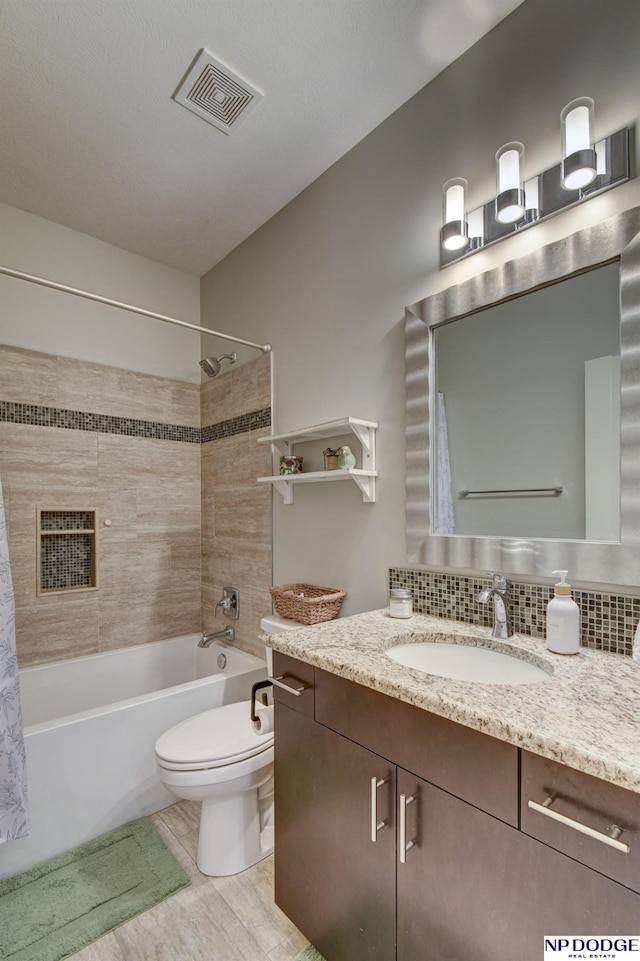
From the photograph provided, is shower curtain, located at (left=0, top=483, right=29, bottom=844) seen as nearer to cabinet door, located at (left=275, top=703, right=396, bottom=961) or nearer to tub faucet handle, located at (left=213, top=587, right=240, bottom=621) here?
cabinet door, located at (left=275, top=703, right=396, bottom=961)

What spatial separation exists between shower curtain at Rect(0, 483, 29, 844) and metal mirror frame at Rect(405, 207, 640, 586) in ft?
4.40

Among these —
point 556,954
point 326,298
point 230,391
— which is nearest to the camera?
point 556,954

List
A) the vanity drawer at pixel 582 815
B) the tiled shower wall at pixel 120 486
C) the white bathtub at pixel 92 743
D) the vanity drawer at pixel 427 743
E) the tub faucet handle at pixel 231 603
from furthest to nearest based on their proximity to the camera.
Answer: the tub faucet handle at pixel 231 603, the tiled shower wall at pixel 120 486, the white bathtub at pixel 92 743, the vanity drawer at pixel 427 743, the vanity drawer at pixel 582 815

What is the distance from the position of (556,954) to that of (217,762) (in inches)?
41.0

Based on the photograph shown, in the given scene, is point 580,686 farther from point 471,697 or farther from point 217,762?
point 217,762

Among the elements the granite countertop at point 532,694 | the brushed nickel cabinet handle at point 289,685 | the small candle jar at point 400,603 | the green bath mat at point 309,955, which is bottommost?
the green bath mat at point 309,955

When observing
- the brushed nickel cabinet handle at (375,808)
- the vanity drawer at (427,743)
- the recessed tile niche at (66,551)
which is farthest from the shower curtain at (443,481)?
the recessed tile niche at (66,551)

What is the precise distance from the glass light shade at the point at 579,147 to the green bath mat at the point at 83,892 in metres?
2.39

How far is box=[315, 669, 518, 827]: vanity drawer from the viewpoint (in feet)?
2.54

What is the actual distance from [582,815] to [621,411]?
883 millimetres

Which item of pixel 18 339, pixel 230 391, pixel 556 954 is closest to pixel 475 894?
pixel 556 954

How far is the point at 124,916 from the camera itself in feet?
4.52

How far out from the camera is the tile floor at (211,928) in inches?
49.6

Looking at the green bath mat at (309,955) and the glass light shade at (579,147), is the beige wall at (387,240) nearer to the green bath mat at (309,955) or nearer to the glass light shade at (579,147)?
the glass light shade at (579,147)
